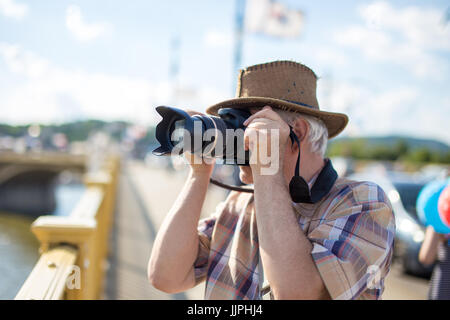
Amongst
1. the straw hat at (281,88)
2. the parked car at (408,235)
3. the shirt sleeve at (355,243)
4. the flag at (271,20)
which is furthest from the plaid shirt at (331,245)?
the flag at (271,20)

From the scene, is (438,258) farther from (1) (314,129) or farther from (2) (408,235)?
(2) (408,235)

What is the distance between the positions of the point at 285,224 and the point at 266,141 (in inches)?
9.0

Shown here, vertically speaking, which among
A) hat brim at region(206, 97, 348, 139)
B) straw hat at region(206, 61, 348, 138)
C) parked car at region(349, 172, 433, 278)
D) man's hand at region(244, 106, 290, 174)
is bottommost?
parked car at region(349, 172, 433, 278)

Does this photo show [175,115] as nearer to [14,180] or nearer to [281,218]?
[281,218]

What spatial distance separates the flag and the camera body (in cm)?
847

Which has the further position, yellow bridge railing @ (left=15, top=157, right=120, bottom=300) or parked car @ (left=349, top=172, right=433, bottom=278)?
parked car @ (left=349, top=172, right=433, bottom=278)

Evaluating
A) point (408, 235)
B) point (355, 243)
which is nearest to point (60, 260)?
point (355, 243)

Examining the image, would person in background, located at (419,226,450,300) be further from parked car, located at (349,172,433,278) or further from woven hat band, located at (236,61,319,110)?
parked car, located at (349,172,433,278)

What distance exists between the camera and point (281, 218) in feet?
3.18

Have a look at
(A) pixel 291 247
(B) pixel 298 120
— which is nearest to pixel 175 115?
(B) pixel 298 120

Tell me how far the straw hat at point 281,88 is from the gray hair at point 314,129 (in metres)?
0.01

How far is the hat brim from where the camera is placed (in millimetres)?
1146

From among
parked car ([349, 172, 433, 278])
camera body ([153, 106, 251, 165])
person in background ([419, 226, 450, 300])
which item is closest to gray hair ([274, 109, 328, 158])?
camera body ([153, 106, 251, 165])
